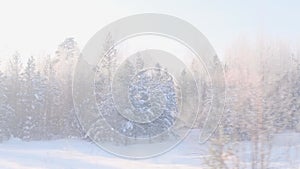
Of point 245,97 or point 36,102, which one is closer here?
point 245,97

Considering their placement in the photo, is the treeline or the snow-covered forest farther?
the treeline

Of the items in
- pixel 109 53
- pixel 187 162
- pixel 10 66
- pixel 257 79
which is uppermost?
pixel 10 66

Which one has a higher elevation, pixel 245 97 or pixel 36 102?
pixel 36 102

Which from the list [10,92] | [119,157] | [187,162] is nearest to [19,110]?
[10,92]

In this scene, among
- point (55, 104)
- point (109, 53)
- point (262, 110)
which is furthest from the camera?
point (55, 104)

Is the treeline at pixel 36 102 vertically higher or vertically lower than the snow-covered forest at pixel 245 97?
higher

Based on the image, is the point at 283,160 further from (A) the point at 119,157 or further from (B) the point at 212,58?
(A) the point at 119,157

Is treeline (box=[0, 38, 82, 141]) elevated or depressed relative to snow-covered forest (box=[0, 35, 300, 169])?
elevated

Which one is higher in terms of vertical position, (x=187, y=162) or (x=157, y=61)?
(x=157, y=61)

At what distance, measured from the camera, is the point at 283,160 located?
14.7ft

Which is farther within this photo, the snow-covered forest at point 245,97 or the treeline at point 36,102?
the treeline at point 36,102

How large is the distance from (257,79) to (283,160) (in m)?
0.90

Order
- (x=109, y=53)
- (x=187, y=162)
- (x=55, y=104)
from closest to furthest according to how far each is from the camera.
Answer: (x=109, y=53), (x=187, y=162), (x=55, y=104)

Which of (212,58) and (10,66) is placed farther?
(10,66)
